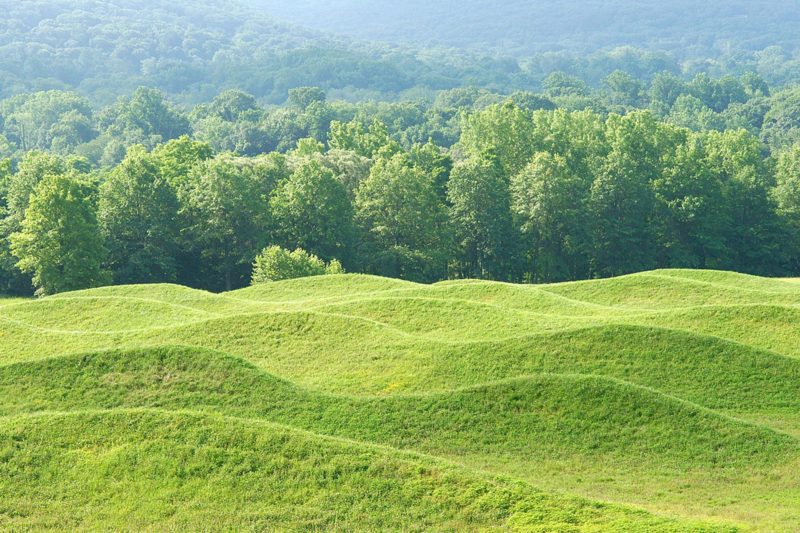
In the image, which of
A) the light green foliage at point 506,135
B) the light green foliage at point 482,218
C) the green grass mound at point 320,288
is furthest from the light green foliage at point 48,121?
the green grass mound at point 320,288

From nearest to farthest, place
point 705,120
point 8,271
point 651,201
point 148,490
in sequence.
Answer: point 148,490 → point 8,271 → point 651,201 → point 705,120

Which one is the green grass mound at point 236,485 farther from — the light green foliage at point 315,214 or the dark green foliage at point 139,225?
the light green foliage at point 315,214

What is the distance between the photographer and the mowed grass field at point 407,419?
20.4m

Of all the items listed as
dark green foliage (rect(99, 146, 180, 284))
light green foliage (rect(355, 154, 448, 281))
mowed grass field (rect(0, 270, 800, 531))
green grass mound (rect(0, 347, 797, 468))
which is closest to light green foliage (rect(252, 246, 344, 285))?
light green foliage (rect(355, 154, 448, 281))

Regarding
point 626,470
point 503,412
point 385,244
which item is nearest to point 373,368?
point 503,412

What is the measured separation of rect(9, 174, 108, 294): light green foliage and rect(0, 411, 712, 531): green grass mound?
37260mm

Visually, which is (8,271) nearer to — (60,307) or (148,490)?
(60,307)

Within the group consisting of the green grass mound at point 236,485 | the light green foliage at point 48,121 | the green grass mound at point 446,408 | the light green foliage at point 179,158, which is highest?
the green grass mound at point 236,485

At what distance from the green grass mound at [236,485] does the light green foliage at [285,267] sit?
3387cm

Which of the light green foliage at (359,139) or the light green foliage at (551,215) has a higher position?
the light green foliage at (359,139)

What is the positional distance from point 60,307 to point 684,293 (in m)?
27.6

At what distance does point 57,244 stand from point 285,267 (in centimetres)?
1399

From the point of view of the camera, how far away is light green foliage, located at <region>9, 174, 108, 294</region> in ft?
193

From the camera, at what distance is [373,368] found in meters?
30.8
